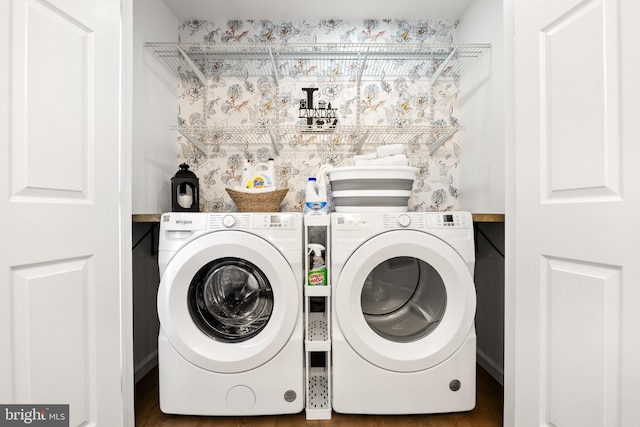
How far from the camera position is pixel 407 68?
2.12 metres

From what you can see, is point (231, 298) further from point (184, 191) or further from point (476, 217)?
point (476, 217)

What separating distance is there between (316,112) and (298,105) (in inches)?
5.2

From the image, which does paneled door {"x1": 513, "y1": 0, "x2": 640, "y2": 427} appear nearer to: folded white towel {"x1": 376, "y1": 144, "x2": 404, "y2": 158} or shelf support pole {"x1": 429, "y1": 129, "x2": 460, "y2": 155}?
folded white towel {"x1": 376, "y1": 144, "x2": 404, "y2": 158}

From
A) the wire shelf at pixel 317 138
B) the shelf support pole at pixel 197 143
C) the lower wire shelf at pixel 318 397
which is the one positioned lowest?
the lower wire shelf at pixel 318 397

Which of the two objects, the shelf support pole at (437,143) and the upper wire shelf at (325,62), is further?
the upper wire shelf at (325,62)

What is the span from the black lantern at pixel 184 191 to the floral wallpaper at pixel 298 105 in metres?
0.29

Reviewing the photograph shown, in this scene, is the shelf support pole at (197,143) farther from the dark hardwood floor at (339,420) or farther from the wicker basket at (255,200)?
the dark hardwood floor at (339,420)

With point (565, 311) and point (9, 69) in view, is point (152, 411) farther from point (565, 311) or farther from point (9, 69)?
point (565, 311)

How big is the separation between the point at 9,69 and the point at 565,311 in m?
1.63

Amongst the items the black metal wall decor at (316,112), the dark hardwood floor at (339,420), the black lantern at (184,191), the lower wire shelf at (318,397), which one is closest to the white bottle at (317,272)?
the lower wire shelf at (318,397)

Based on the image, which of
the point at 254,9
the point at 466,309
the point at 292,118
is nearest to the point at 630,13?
the point at 466,309

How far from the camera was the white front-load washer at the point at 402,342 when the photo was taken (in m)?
1.32

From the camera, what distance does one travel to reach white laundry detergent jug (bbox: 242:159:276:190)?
1690mm

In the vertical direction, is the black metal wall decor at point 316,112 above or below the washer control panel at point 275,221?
above
